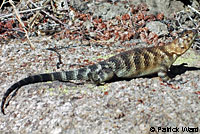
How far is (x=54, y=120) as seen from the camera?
457cm

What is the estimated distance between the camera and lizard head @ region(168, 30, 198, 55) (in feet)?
19.9

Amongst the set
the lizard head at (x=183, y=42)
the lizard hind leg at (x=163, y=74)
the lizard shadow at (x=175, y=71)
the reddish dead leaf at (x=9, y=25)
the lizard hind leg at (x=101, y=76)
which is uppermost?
the reddish dead leaf at (x=9, y=25)

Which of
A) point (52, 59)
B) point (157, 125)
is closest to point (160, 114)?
point (157, 125)

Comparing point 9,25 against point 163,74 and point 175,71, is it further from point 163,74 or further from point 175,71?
point 175,71

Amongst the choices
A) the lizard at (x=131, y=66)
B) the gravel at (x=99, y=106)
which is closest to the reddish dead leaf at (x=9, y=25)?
the gravel at (x=99, y=106)

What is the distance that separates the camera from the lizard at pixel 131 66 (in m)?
5.74

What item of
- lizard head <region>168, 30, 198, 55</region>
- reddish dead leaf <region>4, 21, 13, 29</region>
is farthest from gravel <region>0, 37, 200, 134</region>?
reddish dead leaf <region>4, 21, 13, 29</region>

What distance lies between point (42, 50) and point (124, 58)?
88.6 inches

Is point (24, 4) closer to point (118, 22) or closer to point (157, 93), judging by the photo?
point (118, 22)

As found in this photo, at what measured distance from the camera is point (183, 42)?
611cm

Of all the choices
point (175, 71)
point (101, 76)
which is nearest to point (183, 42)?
point (175, 71)

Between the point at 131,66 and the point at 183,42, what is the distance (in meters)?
1.30

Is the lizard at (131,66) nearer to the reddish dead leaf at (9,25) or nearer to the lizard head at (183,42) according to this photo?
the lizard head at (183,42)

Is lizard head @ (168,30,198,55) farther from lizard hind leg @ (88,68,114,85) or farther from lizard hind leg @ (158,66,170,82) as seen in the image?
lizard hind leg @ (88,68,114,85)
